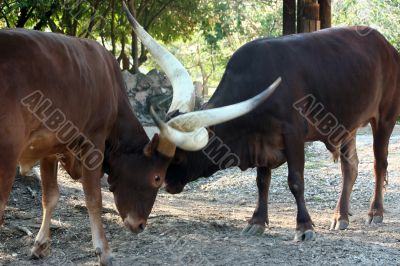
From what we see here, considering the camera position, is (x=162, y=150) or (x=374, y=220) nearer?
(x=162, y=150)

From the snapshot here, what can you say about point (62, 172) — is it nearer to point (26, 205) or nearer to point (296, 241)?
point (26, 205)

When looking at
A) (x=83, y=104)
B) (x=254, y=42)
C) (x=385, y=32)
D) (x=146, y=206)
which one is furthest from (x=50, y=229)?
(x=385, y=32)

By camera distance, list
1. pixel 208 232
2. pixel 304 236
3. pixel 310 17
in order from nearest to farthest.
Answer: pixel 304 236 → pixel 208 232 → pixel 310 17

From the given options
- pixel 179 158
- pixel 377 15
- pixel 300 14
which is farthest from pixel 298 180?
pixel 377 15

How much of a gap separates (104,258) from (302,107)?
7.46 ft

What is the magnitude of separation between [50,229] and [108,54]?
1540 mm

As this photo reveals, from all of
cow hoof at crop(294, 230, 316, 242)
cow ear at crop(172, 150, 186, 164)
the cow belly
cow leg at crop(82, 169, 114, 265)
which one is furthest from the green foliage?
the cow belly

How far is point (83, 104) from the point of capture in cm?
513

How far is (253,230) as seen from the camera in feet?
21.2

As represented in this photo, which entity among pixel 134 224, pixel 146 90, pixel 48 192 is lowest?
pixel 146 90

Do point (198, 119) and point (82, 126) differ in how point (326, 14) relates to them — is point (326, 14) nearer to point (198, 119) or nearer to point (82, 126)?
point (198, 119)

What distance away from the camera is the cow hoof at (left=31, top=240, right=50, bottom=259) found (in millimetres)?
5504

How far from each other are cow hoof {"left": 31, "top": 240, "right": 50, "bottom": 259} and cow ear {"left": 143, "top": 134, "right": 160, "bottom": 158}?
40.0 inches

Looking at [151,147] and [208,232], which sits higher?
[151,147]
